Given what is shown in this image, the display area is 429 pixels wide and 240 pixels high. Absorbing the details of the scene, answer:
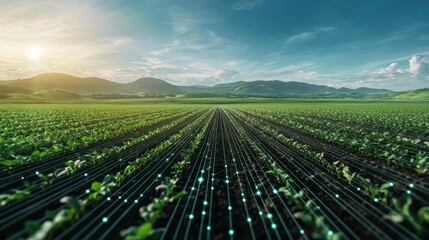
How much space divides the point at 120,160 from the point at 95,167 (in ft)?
3.96

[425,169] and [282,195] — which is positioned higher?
[425,169]

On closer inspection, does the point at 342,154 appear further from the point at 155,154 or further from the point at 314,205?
the point at 155,154

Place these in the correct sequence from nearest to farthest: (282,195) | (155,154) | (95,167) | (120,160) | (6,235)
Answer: (6,235), (282,195), (95,167), (120,160), (155,154)

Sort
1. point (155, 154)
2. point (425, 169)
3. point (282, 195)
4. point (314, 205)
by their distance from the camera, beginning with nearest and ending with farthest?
point (314, 205)
point (282, 195)
point (425, 169)
point (155, 154)

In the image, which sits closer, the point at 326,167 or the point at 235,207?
the point at 235,207

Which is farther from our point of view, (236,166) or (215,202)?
(236,166)

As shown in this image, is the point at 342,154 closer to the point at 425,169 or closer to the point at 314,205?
the point at 425,169

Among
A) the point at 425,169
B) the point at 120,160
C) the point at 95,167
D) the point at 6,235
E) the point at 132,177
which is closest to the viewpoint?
the point at 6,235

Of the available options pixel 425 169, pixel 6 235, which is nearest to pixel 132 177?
pixel 6 235

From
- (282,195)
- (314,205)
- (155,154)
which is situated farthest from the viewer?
(155,154)

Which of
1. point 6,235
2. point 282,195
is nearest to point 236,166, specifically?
point 282,195

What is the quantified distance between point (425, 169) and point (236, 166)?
573 centimetres

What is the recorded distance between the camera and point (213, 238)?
4375mm

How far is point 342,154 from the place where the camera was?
414 inches
